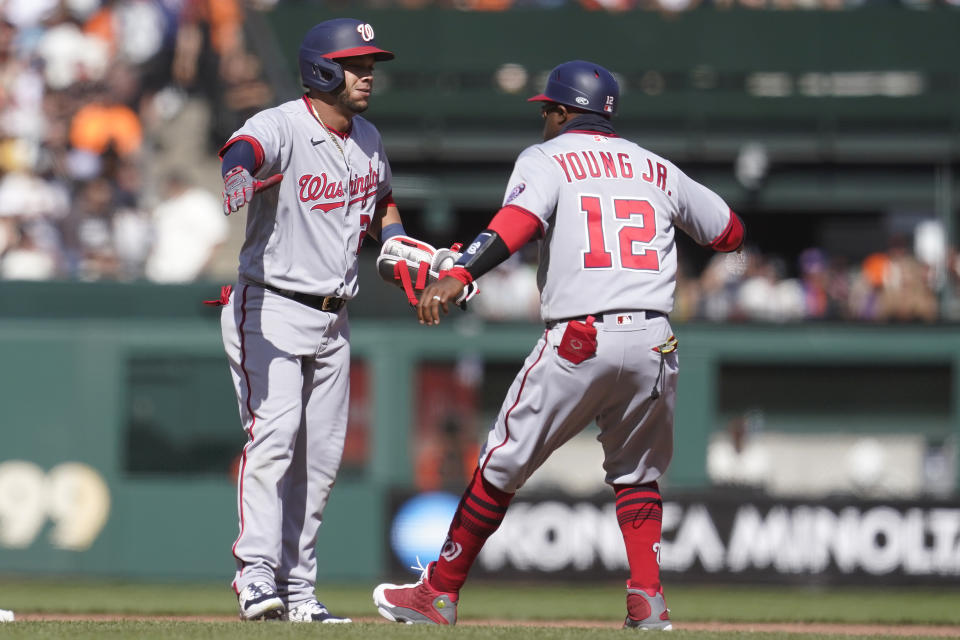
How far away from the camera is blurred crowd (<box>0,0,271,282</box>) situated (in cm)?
1220

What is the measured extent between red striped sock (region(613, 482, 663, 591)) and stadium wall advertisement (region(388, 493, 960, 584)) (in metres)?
5.61

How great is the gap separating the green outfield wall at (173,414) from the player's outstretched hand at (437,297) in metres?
6.73

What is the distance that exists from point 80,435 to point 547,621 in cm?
523

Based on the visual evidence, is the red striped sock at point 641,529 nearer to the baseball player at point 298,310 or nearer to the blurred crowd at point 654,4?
the baseball player at point 298,310

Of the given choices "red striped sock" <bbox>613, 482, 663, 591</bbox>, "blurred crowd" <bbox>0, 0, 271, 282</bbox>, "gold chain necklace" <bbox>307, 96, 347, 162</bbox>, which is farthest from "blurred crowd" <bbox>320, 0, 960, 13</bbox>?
"red striped sock" <bbox>613, 482, 663, 591</bbox>

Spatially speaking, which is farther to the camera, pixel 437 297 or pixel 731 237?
pixel 731 237

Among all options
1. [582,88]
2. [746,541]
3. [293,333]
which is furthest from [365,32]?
[746,541]

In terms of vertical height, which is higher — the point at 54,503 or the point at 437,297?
the point at 437,297

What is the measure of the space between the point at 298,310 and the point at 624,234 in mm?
1242

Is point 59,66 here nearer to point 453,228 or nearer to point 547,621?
point 453,228

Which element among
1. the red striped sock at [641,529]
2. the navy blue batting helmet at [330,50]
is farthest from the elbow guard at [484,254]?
the red striped sock at [641,529]

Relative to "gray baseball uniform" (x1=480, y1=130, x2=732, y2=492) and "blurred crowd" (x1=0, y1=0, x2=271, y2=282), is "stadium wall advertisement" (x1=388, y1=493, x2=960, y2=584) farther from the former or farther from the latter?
"gray baseball uniform" (x1=480, y1=130, x2=732, y2=492)

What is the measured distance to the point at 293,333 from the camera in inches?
209

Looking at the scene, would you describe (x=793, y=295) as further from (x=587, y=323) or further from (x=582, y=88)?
(x=587, y=323)
